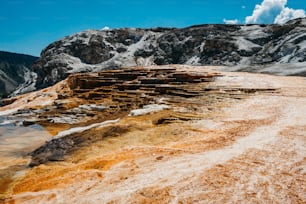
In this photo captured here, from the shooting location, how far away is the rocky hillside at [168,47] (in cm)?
11381

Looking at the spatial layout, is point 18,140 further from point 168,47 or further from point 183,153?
point 168,47

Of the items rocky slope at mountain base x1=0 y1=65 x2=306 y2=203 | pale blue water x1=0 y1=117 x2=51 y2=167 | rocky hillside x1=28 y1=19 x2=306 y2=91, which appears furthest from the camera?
rocky hillside x1=28 y1=19 x2=306 y2=91

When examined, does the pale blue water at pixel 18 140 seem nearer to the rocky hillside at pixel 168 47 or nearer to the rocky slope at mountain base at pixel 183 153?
the rocky slope at mountain base at pixel 183 153

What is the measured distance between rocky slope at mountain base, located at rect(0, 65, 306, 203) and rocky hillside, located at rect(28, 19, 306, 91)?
72.3 metres

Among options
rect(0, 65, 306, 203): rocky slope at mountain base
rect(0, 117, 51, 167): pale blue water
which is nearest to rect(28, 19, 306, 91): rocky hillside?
rect(0, 65, 306, 203): rocky slope at mountain base

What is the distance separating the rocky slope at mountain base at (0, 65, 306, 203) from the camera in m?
13.4

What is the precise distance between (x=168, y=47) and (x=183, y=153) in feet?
453

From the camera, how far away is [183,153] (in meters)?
17.9

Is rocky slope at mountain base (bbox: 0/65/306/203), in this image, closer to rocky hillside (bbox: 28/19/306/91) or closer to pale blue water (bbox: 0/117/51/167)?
pale blue water (bbox: 0/117/51/167)

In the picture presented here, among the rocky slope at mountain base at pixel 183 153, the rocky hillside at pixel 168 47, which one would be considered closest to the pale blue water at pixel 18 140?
the rocky slope at mountain base at pixel 183 153

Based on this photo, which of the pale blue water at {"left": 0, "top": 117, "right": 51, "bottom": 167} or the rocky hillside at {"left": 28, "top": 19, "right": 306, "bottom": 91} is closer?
the pale blue water at {"left": 0, "top": 117, "right": 51, "bottom": 167}

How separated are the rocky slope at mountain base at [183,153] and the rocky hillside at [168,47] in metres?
72.3

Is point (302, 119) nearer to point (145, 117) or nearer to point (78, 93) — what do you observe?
point (145, 117)

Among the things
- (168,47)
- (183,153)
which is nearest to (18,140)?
(183,153)
